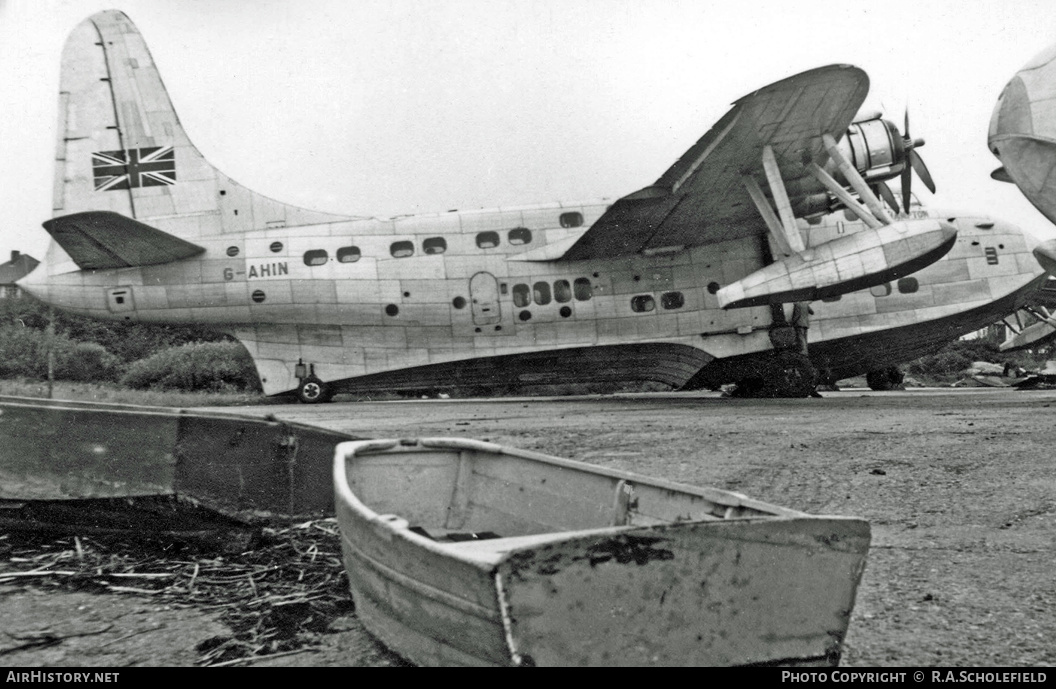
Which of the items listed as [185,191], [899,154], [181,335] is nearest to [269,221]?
[185,191]

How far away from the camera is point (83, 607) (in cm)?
296

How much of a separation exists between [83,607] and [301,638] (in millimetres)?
977

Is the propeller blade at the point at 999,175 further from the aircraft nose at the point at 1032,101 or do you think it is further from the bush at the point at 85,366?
the bush at the point at 85,366

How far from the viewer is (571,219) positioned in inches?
591

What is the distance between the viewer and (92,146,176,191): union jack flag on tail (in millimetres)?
15609

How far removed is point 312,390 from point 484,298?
144 inches

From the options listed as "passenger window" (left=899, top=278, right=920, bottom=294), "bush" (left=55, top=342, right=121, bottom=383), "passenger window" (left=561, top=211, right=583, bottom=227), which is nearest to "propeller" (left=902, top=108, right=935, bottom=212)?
"passenger window" (left=899, top=278, right=920, bottom=294)

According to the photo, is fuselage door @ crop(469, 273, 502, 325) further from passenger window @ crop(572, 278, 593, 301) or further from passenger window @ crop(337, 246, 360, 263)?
passenger window @ crop(337, 246, 360, 263)

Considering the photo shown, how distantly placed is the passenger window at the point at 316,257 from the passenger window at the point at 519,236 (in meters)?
3.33

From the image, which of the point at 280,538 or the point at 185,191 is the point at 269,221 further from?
the point at 280,538

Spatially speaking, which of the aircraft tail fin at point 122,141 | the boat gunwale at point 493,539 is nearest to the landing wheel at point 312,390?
the aircraft tail fin at point 122,141

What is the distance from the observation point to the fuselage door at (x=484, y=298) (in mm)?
14742

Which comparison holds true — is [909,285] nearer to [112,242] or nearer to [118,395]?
[112,242]

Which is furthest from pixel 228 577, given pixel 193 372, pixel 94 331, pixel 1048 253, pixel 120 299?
pixel 94 331
